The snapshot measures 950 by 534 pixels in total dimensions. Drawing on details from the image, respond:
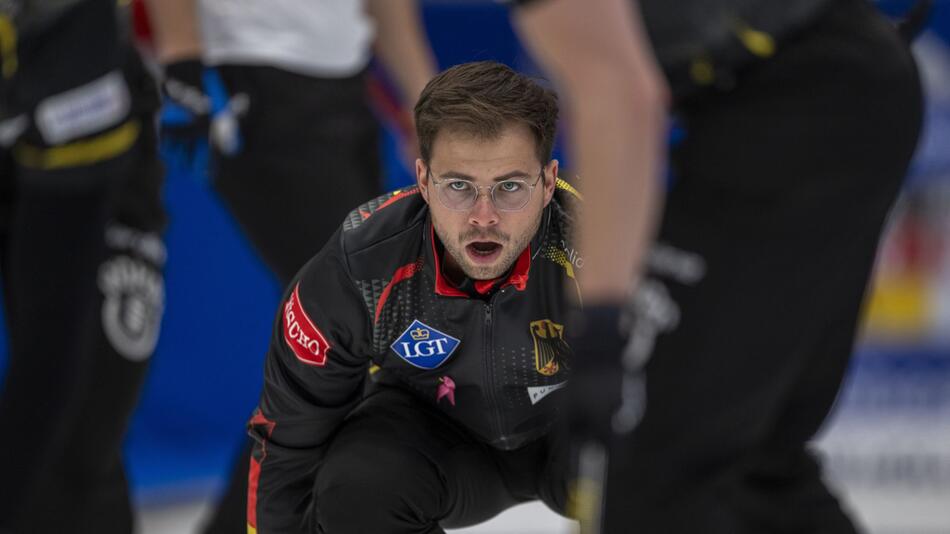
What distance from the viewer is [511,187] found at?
81.6 inches

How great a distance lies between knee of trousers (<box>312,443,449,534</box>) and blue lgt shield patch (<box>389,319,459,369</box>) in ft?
0.49

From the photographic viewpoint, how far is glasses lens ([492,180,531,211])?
6.78ft

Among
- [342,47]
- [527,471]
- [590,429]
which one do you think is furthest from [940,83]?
[590,429]

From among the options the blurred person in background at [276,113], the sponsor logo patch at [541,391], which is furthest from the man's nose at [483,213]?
the blurred person in background at [276,113]

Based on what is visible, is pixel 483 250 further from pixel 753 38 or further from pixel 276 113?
pixel 276 113

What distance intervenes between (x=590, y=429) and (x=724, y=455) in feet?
1.24

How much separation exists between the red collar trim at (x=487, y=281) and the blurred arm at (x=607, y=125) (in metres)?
0.50

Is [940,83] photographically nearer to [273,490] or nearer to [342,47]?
[342,47]

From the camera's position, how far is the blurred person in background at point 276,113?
2.96m

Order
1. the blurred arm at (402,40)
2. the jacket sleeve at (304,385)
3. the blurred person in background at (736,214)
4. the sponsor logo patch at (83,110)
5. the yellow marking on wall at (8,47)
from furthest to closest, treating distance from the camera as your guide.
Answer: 1. the blurred arm at (402,40)
2. the sponsor logo patch at (83,110)
3. the yellow marking on wall at (8,47)
4. the jacket sleeve at (304,385)
5. the blurred person in background at (736,214)

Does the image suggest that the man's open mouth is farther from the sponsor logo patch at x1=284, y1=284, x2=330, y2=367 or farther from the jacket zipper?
the sponsor logo patch at x1=284, y1=284, x2=330, y2=367

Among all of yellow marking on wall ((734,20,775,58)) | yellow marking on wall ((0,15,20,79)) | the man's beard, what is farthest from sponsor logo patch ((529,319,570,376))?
yellow marking on wall ((0,15,20,79))

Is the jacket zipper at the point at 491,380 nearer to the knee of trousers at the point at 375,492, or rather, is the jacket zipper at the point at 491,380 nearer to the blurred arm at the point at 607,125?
the knee of trousers at the point at 375,492

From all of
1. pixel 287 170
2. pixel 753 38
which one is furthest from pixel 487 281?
pixel 287 170
